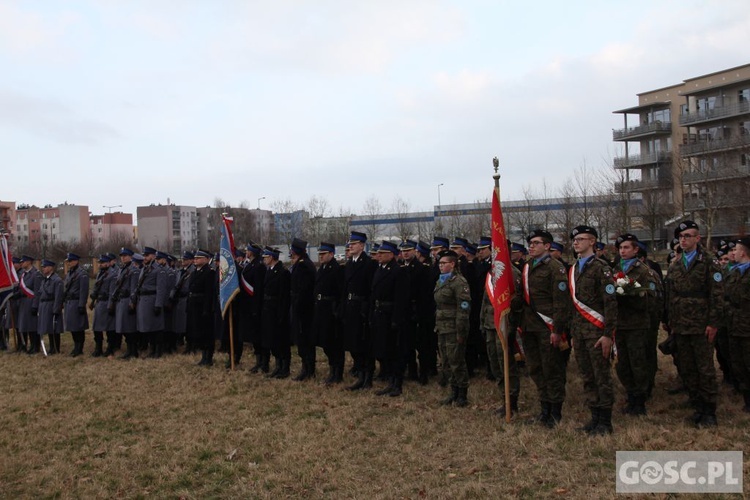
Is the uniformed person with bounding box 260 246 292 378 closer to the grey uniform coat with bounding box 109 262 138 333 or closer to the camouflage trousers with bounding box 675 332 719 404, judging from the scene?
the grey uniform coat with bounding box 109 262 138 333

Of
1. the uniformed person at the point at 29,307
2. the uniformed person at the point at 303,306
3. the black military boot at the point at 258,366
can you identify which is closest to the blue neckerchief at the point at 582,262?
the uniformed person at the point at 303,306

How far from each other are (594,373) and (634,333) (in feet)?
3.49

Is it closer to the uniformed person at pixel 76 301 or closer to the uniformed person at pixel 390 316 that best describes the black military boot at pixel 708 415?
the uniformed person at pixel 390 316

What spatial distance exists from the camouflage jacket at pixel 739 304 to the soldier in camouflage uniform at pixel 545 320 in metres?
1.97

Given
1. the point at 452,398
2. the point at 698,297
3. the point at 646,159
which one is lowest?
the point at 452,398

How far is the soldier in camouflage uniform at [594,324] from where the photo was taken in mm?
6348

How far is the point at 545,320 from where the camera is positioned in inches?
271

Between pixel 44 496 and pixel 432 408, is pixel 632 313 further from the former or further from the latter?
pixel 44 496

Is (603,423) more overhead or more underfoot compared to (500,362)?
more underfoot

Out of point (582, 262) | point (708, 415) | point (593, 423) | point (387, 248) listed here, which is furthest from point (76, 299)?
point (708, 415)

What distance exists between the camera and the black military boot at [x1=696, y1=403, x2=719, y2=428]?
6.52 meters

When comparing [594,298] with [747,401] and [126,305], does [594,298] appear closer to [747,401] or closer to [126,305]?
[747,401]

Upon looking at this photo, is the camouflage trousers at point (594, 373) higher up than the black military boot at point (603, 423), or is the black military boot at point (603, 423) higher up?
the camouflage trousers at point (594, 373)

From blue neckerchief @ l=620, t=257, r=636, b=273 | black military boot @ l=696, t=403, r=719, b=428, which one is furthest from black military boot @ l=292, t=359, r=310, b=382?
black military boot @ l=696, t=403, r=719, b=428
